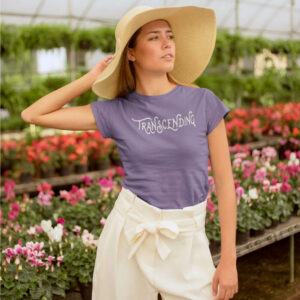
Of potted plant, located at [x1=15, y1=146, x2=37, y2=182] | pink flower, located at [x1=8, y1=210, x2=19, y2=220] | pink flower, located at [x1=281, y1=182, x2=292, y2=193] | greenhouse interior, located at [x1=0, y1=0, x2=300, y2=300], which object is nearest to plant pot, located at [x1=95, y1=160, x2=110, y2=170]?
greenhouse interior, located at [x1=0, y1=0, x2=300, y2=300]

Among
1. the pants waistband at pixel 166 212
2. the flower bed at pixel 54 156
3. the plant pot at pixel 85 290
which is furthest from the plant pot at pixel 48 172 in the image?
the pants waistband at pixel 166 212

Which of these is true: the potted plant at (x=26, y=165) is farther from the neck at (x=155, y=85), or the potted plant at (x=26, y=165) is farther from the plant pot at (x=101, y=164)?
the neck at (x=155, y=85)

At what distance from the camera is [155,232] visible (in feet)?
4.92

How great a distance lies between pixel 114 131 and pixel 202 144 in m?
0.27

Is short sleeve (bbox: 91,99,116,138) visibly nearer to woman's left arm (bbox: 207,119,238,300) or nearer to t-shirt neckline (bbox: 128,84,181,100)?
t-shirt neckline (bbox: 128,84,181,100)

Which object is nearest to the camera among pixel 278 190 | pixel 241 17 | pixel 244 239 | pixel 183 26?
pixel 183 26

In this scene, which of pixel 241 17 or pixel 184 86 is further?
pixel 241 17

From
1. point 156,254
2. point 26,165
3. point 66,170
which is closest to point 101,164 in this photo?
point 66,170

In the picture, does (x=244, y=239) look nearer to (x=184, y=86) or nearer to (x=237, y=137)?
(x=184, y=86)

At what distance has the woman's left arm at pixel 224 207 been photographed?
4.95 feet

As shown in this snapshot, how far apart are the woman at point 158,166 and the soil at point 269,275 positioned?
1.96 metres

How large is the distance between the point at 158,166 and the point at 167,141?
0.08 m

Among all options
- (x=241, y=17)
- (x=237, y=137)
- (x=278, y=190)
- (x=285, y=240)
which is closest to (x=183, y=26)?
(x=278, y=190)

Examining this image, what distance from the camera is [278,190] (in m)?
3.38
